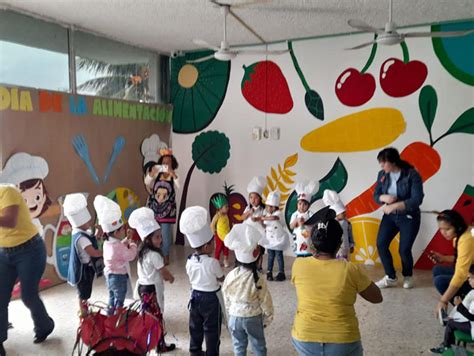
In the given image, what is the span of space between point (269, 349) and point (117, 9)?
132 inches

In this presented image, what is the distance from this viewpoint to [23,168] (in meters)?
4.21

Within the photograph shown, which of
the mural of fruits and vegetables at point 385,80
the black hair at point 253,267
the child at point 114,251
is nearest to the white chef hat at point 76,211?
the child at point 114,251

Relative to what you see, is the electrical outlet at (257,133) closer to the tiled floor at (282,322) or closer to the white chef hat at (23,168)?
the tiled floor at (282,322)

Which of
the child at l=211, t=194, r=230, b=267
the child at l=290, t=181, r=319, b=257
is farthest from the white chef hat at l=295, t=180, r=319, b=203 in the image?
the child at l=211, t=194, r=230, b=267

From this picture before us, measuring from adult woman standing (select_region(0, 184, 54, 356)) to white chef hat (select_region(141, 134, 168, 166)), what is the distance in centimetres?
284

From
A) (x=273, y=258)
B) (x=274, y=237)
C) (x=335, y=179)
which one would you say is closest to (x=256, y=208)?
(x=274, y=237)

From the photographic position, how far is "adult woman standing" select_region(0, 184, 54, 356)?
9.77ft

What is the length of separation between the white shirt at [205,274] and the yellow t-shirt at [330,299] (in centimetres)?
81

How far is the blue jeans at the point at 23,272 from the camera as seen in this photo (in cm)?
305

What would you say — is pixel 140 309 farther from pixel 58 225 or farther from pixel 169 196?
pixel 169 196

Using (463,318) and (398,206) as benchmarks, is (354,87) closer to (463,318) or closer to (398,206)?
(398,206)

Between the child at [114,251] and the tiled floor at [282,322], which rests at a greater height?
the child at [114,251]

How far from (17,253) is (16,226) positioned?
18cm

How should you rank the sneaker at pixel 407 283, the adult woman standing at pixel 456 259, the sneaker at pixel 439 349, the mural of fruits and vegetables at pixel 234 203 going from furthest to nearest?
the mural of fruits and vegetables at pixel 234 203 → the sneaker at pixel 407 283 → the sneaker at pixel 439 349 → the adult woman standing at pixel 456 259
